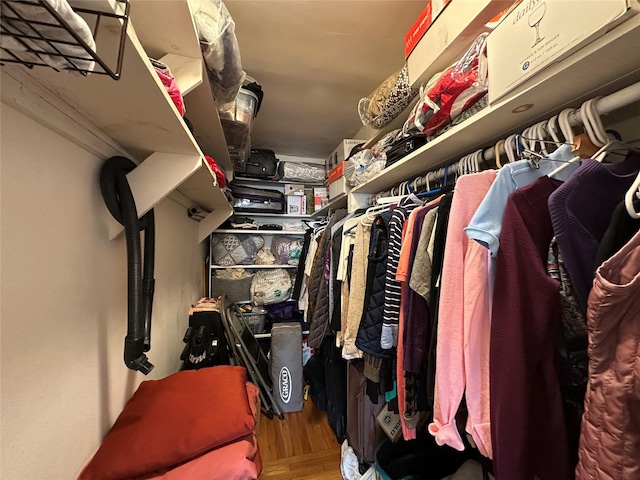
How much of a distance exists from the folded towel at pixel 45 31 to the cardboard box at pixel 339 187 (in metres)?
1.45

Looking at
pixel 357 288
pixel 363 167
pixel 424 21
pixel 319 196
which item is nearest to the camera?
pixel 424 21

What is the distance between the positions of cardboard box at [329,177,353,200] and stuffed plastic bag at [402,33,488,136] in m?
0.78

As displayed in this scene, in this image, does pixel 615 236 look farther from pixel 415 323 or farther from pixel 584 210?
pixel 415 323

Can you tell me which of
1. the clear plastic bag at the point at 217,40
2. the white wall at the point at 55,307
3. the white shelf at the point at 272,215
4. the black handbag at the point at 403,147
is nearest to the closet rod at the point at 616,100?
the black handbag at the point at 403,147

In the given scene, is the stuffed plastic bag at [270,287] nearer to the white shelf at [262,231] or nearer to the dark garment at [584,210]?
the white shelf at [262,231]

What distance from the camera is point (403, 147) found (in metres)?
1.14

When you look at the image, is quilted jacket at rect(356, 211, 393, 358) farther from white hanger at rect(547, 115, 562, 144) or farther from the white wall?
the white wall

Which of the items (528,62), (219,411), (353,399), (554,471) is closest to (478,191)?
(528,62)

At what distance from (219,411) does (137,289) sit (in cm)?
47

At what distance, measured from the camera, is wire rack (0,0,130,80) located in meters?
0.28

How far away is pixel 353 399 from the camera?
4.78 feet

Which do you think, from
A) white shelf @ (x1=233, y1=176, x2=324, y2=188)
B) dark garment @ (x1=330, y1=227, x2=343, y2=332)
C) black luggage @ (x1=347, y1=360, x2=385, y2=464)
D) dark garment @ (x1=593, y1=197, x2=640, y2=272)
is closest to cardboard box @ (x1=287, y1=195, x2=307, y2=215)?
white shelf @ (x1=233, y1=176, x2=324, y2=188)

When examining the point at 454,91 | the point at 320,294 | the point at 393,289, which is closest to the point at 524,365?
the point at 393,289

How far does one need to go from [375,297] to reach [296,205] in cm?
185
